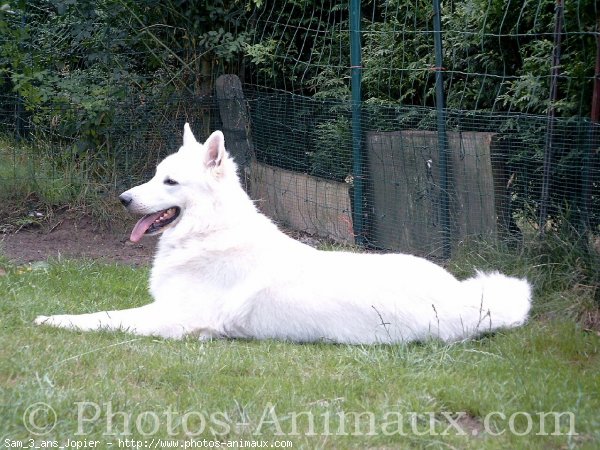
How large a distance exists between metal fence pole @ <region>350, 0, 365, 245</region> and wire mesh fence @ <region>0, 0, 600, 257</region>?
0.01 metres

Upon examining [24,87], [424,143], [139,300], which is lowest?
[139,300]

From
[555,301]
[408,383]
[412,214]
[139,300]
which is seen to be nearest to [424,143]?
[412,214]

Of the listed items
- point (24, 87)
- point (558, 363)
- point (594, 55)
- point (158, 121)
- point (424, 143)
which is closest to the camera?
point (558, 363)

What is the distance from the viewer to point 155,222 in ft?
17.4

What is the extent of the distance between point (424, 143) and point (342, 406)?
3.81 metres

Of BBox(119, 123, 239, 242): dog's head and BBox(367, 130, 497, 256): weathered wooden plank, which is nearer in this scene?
BBox(119, 123, 239, 242): dog's head

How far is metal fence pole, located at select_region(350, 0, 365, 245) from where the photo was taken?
7.47 m

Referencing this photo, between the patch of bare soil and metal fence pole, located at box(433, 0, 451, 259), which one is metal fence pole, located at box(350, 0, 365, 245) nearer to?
metal fence pole, located at box(433, 0, 451, 259)

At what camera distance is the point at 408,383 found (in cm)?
385

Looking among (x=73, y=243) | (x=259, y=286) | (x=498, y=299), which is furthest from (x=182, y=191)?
(x=73, y=243)

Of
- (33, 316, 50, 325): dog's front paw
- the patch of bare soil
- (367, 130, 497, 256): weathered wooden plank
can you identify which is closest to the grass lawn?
(33, 316, 50, 325): dog's front paw

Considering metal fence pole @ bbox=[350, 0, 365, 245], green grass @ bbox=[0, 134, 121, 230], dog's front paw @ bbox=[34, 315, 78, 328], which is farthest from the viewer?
green grass @ bbox=[0, 134, 121, 230]

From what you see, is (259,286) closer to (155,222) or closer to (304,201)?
(155,222)

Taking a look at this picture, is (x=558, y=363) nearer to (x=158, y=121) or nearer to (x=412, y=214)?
(x=412, y=214)
